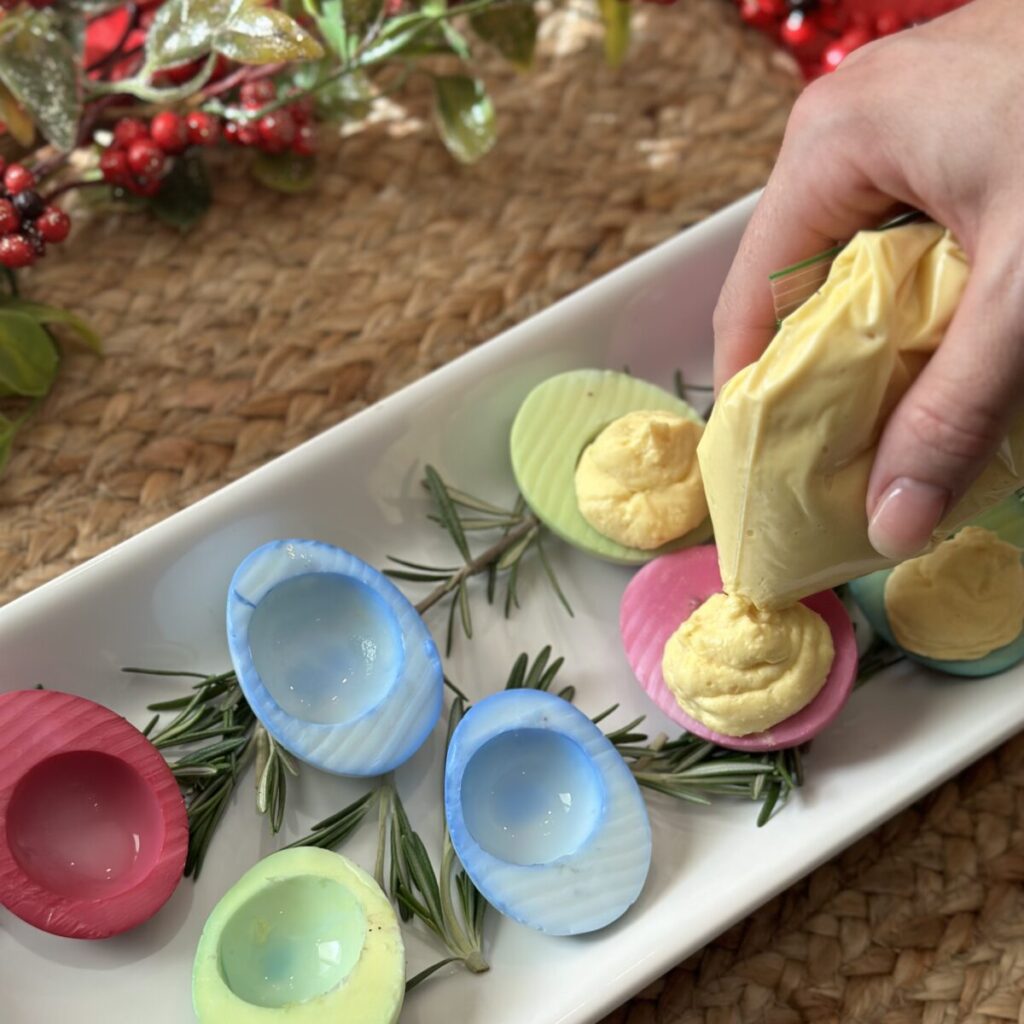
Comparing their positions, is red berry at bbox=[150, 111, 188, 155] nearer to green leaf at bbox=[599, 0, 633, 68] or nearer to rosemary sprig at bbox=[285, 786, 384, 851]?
green leaf at bbox=[599, 0, 633, 68]

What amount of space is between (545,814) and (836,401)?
0.43 m

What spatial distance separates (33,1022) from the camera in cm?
92

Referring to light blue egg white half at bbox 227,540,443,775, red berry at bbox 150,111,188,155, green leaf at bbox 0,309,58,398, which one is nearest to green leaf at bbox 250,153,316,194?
red berry at bbox 150,111,188,155

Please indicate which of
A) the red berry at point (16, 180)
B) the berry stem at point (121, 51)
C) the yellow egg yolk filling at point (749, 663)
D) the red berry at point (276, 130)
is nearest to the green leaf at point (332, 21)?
the red berry at point (276, 130)

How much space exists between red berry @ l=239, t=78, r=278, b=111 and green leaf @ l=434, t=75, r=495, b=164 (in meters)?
0.20

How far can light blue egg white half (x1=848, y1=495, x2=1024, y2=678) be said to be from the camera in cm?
106

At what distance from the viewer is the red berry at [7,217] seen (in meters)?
1.14

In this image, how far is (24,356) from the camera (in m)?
1.20

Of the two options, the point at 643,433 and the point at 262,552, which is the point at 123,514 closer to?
the point at 262,552

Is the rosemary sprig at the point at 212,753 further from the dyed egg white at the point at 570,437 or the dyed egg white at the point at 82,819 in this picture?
the dyed egg white at the point at 570,437

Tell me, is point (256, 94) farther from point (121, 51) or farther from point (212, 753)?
point (212, 753)

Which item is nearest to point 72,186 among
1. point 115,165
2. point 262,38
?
point 115,165

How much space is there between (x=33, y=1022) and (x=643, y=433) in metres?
0.67

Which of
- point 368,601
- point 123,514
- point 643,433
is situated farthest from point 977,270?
point 123,514
